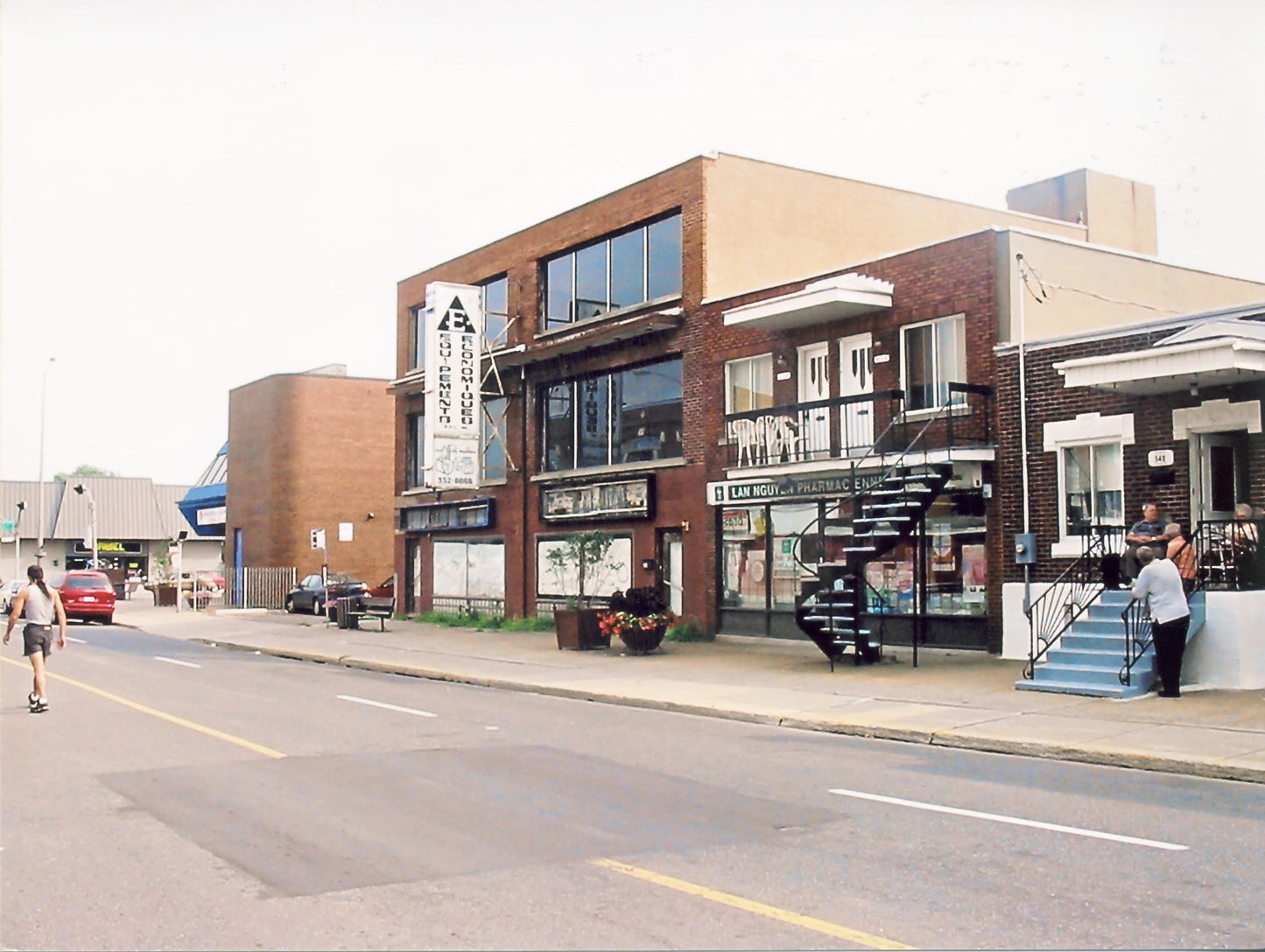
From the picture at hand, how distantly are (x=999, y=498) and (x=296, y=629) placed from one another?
19.9m

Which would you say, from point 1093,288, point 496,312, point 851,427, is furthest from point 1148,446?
point 496,312

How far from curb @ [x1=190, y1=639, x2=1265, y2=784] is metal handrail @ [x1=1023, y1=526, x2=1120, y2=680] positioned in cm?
479

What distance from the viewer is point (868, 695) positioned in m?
16.2

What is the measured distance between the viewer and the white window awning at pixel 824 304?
2128 centimetres

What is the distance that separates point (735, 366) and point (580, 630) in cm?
601

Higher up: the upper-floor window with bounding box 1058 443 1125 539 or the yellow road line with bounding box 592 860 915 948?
the upper-floor window with bounding box 1058 443 1125 539

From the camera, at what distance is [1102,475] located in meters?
18.6

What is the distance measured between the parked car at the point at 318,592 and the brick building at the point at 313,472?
5.01 metres

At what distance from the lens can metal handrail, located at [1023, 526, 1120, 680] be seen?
1770 cm

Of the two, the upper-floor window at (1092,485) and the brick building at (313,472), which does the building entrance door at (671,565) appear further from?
the brick building at (313,472)

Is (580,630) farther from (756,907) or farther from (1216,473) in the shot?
(756,907)

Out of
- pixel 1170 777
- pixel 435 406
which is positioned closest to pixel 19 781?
pixel 1170 777

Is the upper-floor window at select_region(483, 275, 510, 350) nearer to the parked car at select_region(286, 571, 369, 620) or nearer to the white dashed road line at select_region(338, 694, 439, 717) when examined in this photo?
the parked car at select_region(286, 571, 369, 620)

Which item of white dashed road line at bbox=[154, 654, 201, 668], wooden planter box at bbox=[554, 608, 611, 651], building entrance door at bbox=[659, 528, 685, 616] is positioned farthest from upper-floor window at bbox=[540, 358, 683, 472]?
white dashed road line at bbox=[154, 654, 201, 668]
